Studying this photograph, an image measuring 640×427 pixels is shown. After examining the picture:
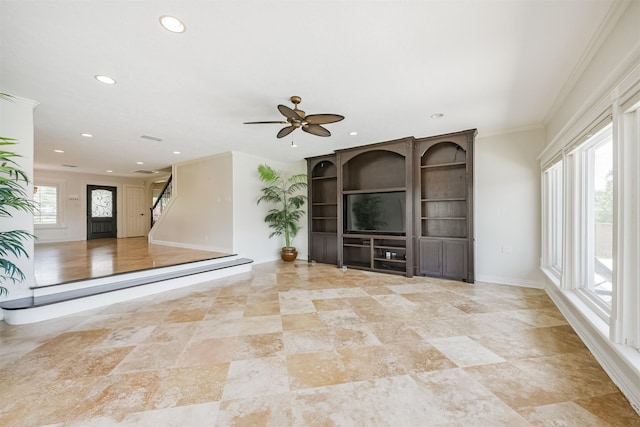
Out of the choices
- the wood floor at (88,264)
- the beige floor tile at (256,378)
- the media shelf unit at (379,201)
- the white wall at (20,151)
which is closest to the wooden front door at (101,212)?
the wood floor at (88,264)

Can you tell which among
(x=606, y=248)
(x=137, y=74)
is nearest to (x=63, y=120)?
(x=137, y=74)

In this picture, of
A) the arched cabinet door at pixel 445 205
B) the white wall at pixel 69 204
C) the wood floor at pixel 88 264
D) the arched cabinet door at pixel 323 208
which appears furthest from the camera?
the white wall at pixel 69 204

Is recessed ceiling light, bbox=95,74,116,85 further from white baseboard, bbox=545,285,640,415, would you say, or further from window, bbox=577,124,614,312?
white baseboard, bbox=545,285,640,415

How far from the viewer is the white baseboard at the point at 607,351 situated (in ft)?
5.31

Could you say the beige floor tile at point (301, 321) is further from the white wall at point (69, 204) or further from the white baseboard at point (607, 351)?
the white wall at point (69, 204)

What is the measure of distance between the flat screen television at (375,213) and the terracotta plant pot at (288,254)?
1534 mm

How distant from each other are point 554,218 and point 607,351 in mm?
2265

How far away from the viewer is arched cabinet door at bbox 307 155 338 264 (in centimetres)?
598

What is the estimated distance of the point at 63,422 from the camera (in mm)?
1472

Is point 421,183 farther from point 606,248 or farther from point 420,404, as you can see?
point 420,404

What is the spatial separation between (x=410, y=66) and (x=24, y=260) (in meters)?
4.82

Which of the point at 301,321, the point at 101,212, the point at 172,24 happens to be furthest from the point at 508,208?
the point at 101,212

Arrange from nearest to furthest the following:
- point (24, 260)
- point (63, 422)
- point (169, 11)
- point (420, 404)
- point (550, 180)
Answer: point (63, 422) → point (420, 404) → point (169, 11) → point (24, 260) → point (550, 180)

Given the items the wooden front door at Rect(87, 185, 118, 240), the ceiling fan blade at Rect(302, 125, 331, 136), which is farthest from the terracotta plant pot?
the wooden front door at Rect(87, 185, 118, 240)
